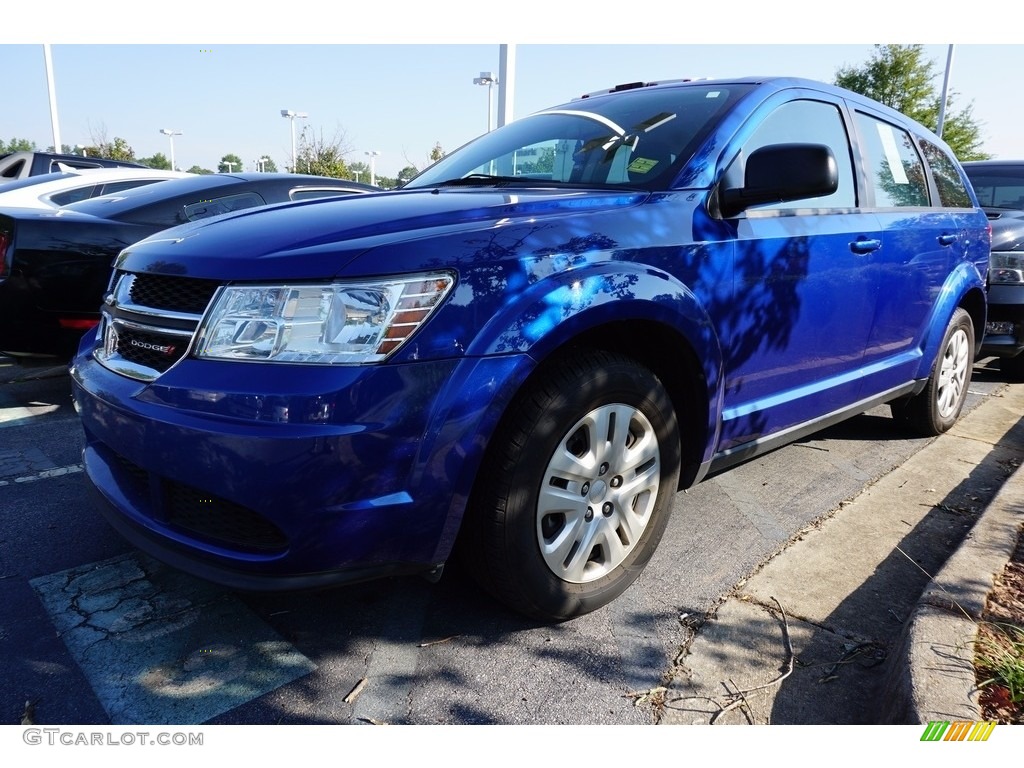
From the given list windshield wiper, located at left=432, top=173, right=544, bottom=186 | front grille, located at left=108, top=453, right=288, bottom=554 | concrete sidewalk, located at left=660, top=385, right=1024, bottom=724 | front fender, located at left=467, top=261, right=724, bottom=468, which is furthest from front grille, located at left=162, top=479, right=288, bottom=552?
windshield wiper, located at left=432, top=173, right=544, bottom=186

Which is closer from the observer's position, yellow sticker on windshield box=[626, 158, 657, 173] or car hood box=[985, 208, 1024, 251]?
yellow sticker on windshield box=[626, 158, 657, 173]

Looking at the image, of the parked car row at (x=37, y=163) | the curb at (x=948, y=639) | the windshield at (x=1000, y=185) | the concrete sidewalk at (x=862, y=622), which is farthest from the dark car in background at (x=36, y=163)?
the curb at (x=948, y=639)

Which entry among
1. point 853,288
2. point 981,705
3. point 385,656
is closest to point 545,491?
point 385,656

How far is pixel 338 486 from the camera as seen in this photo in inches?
68.2

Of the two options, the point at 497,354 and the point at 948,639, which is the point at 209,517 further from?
the point at 948,639

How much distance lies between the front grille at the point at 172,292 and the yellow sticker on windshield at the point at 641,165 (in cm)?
153

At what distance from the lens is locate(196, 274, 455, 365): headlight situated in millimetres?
1767

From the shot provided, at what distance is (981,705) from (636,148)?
2.07m

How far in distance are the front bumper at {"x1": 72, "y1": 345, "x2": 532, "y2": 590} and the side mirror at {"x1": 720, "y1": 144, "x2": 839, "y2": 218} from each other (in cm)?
113

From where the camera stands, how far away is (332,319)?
1781 millimetres

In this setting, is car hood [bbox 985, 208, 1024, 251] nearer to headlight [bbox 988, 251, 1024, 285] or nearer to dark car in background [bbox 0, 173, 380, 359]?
headlight [bbox 988, 251, 1024, 285]

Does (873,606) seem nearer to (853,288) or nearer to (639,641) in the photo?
(639,641)
